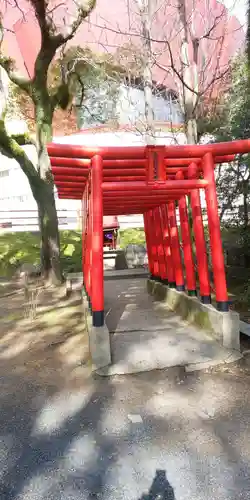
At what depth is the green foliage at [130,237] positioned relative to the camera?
50.5 feet

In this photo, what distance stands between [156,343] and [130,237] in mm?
11341

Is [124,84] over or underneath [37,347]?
over

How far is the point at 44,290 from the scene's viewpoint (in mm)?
9586

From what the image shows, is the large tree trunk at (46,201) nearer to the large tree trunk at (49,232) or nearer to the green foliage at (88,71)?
the large tree trunk at (49,232)

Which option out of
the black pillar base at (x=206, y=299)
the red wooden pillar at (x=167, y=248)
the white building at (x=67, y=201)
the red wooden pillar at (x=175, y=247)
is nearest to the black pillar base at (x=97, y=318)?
the black pillar base at (x=206, y=299)

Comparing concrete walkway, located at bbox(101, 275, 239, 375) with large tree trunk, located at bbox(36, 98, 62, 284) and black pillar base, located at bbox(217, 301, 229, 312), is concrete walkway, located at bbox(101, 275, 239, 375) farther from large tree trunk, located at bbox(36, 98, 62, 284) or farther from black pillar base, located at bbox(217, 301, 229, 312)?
large tree trunk, located at bbox(36, 98, 62, 284)

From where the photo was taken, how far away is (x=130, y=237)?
1597cm

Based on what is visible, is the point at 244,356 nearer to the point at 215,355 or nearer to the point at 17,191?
the point at 215,355

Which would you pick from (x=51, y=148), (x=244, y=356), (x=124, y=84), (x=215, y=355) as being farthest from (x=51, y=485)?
(x=124, y=84)

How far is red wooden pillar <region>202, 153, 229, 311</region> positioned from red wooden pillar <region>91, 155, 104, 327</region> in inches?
57.8

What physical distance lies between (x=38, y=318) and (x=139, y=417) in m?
4.17

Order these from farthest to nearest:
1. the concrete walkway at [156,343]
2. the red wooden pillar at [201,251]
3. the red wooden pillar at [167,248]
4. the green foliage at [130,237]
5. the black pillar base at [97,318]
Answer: the green foliage at [130,237], the red wooden pillar at [167,248], the red wooden pillar at [201,251], the black pillar base at [97,318], the concrete walkway at [156,343]

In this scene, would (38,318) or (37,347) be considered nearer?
(37,347)

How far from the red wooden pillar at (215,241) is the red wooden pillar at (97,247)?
1468 mm
